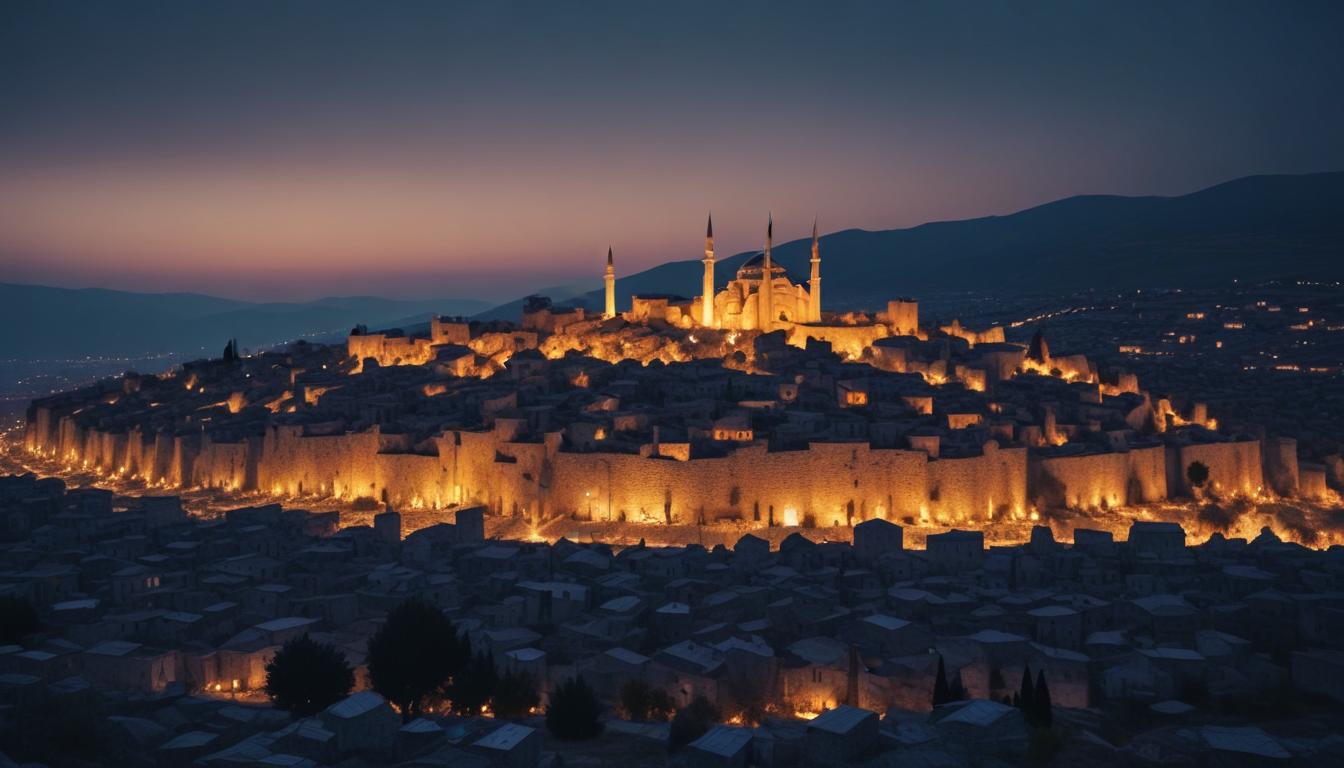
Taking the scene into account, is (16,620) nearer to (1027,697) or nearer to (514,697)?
(514,697)

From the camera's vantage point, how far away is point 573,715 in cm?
1686

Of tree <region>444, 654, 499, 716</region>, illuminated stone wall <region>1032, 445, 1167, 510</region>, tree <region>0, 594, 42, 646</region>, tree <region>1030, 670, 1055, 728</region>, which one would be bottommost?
tree <region>1030, 670, 1055, 728</region>

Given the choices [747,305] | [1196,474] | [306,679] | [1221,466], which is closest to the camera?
[306,679]

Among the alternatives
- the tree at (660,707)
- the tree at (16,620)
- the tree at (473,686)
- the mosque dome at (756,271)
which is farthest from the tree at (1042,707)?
the mosque dome at (756,271)

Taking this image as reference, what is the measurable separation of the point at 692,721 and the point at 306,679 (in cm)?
495

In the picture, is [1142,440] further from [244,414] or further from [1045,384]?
[244,414]

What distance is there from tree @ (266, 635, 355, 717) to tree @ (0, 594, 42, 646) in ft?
14.3

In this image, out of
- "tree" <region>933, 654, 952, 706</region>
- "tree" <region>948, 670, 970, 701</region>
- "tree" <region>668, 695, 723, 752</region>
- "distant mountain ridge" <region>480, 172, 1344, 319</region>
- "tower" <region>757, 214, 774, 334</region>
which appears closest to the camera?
"tree" <region>668, 695, 723, 752</region>

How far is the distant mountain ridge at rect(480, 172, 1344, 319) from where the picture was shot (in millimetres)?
106062

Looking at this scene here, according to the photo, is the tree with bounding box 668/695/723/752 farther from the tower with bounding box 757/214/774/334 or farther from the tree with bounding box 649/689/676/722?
the tower with bounding box 757/214/774/334

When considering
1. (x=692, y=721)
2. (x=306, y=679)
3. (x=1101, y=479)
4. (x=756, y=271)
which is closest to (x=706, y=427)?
(x=1101, y=479)

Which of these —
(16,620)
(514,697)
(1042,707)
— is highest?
(16,620)

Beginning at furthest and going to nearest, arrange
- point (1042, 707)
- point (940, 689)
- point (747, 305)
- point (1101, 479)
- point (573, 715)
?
point (747, 305)
point (1101, 479)
point (940, 689)
point (1042, 707)
point (573, 715)

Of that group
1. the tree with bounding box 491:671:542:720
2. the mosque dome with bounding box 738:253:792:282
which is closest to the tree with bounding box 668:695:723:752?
the tree with bounding box 491:671:542:720
